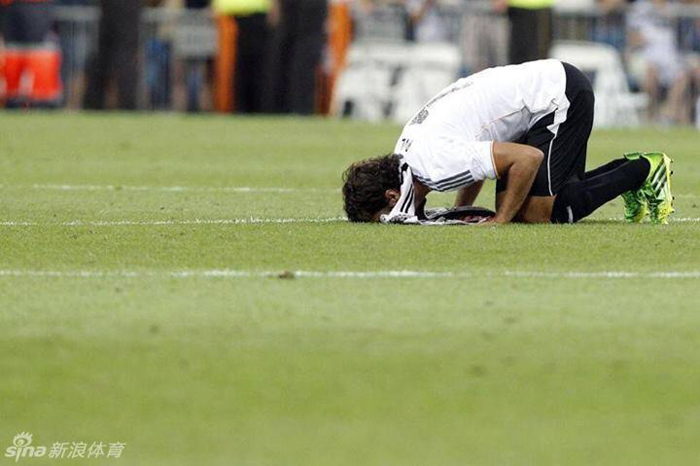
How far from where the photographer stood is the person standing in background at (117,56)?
28094 mm

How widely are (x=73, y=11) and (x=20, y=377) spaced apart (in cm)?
2443

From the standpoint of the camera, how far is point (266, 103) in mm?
29859

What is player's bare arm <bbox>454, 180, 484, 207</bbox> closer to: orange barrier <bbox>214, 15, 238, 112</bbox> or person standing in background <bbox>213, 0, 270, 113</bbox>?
person standing in background <bbox>213, 0, 270, 113</bbox>


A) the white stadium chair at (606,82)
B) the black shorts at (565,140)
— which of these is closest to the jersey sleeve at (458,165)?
the black shorts at (565,140)

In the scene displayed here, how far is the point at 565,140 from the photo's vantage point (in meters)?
10.4

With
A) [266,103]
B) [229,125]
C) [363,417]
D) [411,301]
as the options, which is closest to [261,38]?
[266,103]

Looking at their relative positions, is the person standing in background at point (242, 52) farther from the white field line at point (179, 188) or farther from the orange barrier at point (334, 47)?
the white field line at point (179, 188)

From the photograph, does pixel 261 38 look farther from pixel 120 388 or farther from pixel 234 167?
pixel 120 388

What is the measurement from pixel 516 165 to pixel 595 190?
767 millimetres

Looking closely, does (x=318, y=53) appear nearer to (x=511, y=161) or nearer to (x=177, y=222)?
(x=177, y=222)

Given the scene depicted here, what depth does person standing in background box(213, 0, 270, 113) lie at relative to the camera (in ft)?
96.8

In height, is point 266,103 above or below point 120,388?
below

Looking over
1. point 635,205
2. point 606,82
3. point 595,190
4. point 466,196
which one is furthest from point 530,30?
point 595,190

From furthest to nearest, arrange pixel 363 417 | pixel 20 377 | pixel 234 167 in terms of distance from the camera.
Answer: pixel 234 167, pixel 20 377, pixel 363 417
